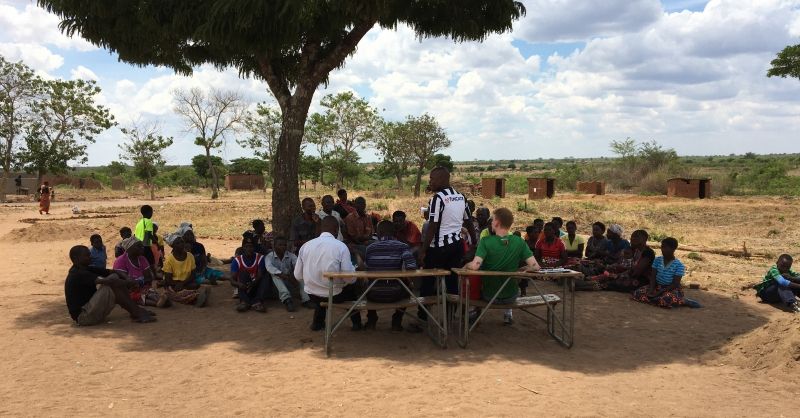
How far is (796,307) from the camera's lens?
28.0ft

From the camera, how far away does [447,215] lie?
6.72m

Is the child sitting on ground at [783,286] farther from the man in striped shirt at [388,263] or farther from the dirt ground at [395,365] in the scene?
the man in striped shirt at [388,263]

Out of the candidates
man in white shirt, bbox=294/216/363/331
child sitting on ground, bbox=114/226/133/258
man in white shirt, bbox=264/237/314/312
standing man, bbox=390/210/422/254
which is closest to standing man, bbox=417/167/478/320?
man in white shirt, bbox=294/216/363/331

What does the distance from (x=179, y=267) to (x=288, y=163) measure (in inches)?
95.6

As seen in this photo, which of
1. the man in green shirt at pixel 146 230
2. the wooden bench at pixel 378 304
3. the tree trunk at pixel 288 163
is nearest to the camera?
the wooden bench at pixel 378 304

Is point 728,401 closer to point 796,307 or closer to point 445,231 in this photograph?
point 445,231

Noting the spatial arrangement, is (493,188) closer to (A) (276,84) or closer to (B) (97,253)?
(A) (276,84)

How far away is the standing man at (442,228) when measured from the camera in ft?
22.0

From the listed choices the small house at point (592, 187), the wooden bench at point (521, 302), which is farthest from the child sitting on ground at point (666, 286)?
the small house at point (592, 187)

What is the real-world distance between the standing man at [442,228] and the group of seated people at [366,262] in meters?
0.01

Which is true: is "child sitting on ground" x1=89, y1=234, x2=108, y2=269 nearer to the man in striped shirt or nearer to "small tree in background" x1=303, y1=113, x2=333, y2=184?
the man in striped shirt

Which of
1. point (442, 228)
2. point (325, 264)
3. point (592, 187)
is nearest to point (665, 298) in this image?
point (442, 228)

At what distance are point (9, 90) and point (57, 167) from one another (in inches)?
195

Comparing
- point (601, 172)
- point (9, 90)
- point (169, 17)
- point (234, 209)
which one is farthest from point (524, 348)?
point (601, 172)
